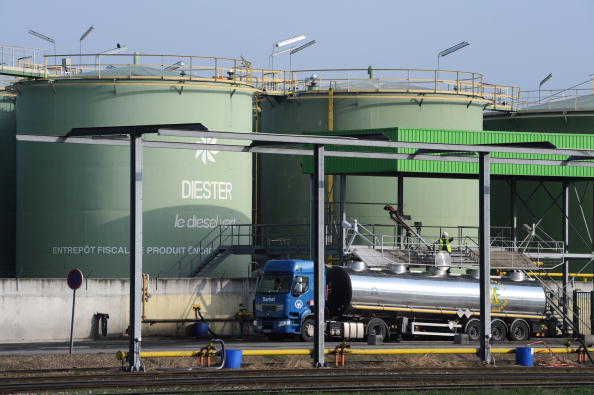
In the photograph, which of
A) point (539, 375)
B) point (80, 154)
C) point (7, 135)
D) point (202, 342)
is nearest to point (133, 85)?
point (80, 154)

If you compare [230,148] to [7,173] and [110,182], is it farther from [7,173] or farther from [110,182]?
[7,173]

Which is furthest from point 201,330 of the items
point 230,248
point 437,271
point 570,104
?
point 570,104

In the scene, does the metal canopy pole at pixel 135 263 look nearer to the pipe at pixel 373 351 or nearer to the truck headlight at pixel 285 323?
the pipe at pixel 373 351

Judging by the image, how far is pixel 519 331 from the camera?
1688 inches

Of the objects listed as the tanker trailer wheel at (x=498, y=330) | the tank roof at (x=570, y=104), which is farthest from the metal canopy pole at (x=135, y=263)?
the tank roof at (x=570, y=104)

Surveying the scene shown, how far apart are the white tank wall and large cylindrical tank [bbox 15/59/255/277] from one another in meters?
3.60

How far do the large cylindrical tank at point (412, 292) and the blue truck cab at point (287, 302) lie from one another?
0.87 m

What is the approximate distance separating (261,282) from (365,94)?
14.7m

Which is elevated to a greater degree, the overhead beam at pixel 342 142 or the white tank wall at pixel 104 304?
the overhead beam at pixel 342 142

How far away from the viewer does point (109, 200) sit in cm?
4659

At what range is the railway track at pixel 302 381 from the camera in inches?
932

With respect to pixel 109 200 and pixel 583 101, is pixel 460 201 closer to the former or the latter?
pixel 583 101

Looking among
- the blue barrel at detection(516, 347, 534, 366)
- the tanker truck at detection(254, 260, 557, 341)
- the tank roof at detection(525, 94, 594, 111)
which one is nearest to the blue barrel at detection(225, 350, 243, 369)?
the blue barrel at detection(516, 347, 534, 366)

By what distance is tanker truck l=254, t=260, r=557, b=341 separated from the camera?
39375 millimetres
